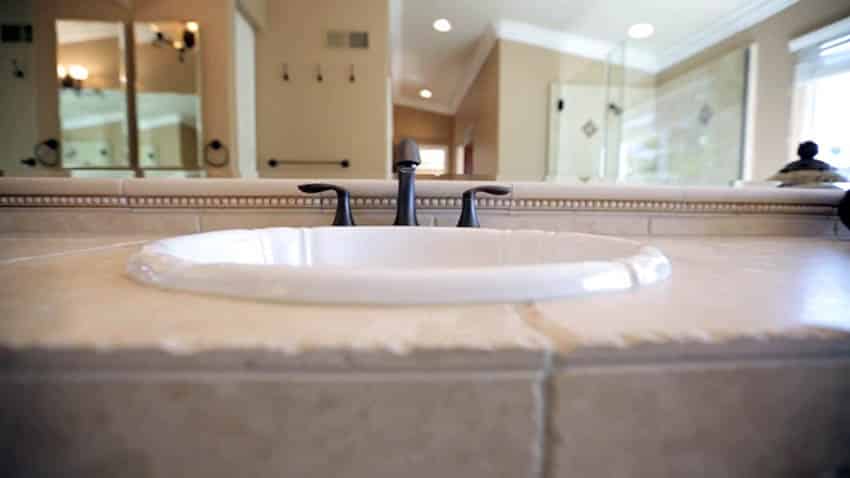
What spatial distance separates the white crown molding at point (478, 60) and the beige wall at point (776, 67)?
65 cm

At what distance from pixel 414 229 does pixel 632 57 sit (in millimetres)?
998

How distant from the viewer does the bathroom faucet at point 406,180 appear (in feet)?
2.52

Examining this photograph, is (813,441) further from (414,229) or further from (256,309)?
(414,229)

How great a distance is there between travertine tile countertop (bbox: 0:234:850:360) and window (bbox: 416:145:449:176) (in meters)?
0.75

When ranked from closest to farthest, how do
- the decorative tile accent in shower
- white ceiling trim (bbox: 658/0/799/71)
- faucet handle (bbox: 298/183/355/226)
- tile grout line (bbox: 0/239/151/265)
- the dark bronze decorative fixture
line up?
1. tile grout line (bbox: 0/239/151/265)
2. faucet handle (bbox: 298/183/355/226)
3. the dark bronze decorative fixture
4. white ceiling trim (bbox: 658/0/799/71)
5. the decorative tile accent in shower

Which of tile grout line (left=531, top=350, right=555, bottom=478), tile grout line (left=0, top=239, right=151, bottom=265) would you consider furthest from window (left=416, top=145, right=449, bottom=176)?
tile grout line (left=531, top=350, right=555, bottom=478)

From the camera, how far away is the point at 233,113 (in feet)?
3.72

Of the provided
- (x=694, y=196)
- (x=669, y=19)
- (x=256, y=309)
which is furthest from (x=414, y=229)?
(x=669, y=19)

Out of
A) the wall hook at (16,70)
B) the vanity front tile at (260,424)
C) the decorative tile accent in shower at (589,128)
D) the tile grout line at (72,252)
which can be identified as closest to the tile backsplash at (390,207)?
the tile grout line at (72,252)

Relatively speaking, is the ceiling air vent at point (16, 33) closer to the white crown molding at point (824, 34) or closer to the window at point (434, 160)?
the window at point (434, 160)

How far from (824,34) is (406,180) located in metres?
1.25

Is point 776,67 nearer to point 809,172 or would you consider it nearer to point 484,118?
point 809,172

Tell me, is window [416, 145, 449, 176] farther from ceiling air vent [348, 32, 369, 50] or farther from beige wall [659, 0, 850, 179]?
beige wall [659, 0, 850, 179]

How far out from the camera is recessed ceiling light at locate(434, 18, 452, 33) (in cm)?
120
